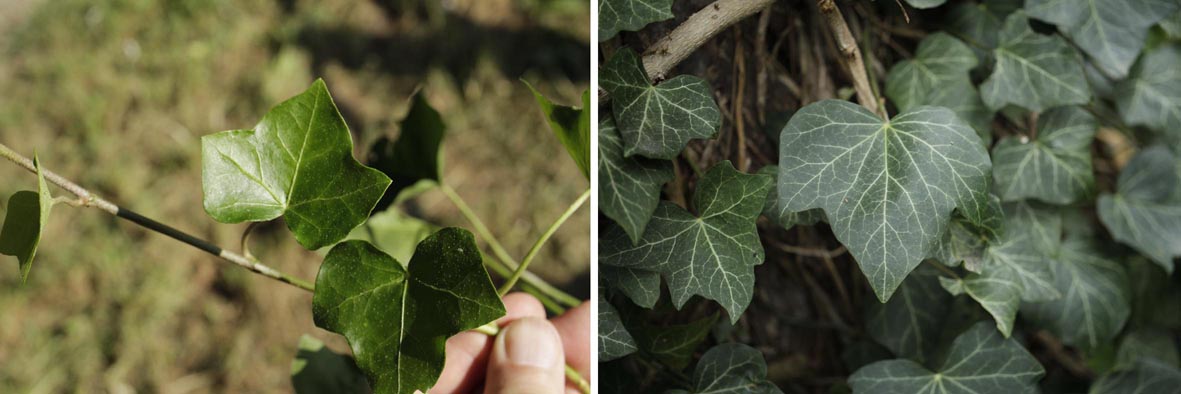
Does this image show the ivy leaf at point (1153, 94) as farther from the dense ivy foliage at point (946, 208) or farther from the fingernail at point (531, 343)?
the fingernail at point (531, 343)

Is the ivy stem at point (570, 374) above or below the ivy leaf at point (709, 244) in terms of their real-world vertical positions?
below

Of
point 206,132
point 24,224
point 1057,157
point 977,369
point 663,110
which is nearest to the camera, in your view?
point 24,224

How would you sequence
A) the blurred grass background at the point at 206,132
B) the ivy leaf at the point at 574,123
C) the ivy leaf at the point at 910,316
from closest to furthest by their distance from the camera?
the ivy leaf at the point at 574,123
the ivy leaf at the point at 910,316
the blurred grass background at the point at 206,132

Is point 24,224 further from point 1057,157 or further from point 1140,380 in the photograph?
point 1140,380

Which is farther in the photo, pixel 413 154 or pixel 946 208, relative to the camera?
pixel 413 154

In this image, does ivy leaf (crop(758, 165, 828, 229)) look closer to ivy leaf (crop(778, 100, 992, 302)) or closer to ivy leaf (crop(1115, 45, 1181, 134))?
ivy leaf (crop(778, 100, 992, 302))

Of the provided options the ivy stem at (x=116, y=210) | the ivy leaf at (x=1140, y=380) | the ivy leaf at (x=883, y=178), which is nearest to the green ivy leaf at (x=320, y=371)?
the ivy stem at (x=116, y=210)

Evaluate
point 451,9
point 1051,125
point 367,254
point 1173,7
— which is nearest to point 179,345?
point 451,9

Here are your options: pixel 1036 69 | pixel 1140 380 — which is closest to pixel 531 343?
pixel 1036 69
